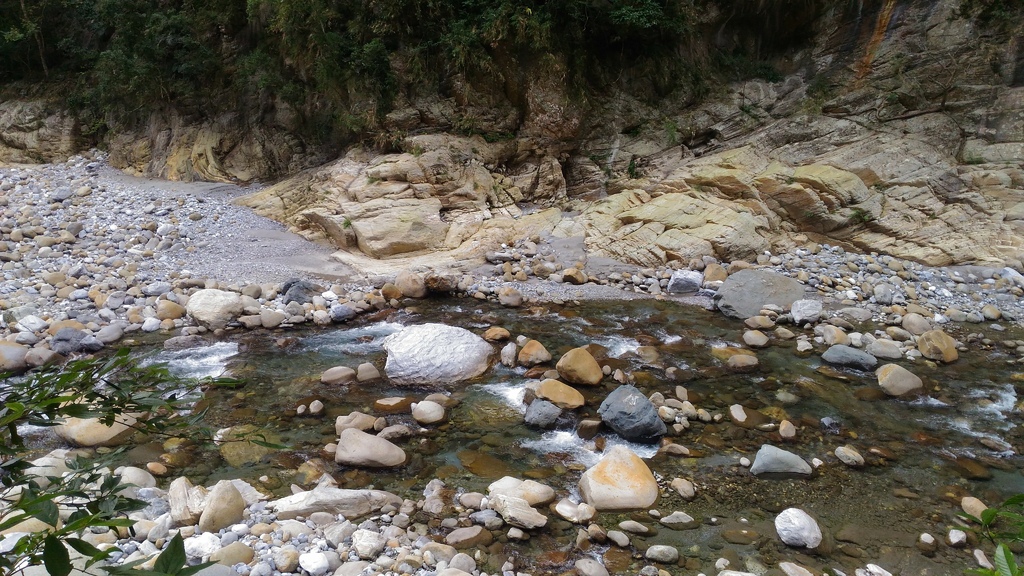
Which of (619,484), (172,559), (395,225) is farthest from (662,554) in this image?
(395,225)

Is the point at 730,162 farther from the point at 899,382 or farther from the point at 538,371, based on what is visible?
the point at 538,371

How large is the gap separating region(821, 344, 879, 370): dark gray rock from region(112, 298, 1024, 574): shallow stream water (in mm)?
152

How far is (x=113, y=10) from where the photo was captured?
13.0m

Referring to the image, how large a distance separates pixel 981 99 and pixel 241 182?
1526 cm

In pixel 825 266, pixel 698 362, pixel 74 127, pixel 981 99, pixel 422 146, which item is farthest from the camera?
pixel 74 127

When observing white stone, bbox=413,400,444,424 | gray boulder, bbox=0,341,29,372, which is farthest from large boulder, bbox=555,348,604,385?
gray boulder, bbox=0,341,29,372

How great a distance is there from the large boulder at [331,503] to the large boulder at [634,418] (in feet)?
6.74

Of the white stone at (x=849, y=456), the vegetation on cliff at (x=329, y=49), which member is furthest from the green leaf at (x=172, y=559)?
the vegetation on cliff at (x=329, y=49)

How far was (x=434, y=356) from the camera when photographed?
19.9ft

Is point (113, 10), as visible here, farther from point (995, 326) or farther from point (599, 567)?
point (995, 326)

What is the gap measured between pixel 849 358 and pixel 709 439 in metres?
2.54

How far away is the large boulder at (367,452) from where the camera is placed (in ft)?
14.4

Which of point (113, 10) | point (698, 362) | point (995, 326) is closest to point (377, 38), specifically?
point (113, 10)

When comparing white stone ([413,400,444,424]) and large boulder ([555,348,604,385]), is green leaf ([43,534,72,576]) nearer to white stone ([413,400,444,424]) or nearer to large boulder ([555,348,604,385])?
white stone ([413,400,444,424])
